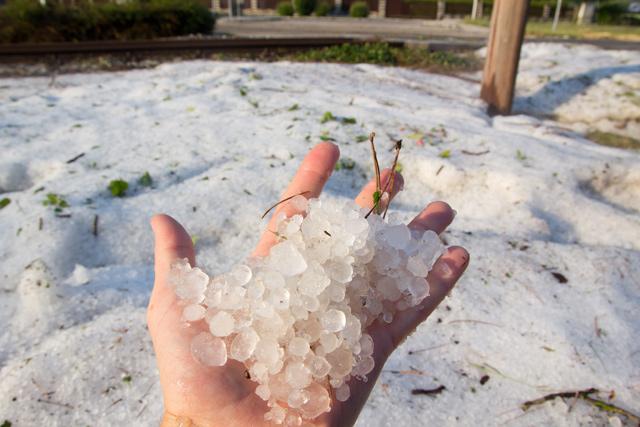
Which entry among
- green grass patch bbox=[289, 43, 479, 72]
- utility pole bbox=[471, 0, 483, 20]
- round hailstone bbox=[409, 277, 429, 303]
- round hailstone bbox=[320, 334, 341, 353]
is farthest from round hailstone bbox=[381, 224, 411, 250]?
utility pole bbox=[471, 0, 483, 20]

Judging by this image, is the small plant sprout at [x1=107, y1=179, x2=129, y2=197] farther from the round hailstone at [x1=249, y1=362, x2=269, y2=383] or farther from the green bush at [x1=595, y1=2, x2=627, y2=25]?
the green bush at [x1=595, y1=2, x2=627, y2=25]

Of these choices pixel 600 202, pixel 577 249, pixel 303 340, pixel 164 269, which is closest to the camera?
pixel 303 340

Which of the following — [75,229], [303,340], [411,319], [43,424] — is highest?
[303,340]

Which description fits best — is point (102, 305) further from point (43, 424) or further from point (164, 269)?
point (164, 269)

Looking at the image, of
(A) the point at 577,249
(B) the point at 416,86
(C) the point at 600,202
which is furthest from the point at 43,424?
(B) the point at 416,86

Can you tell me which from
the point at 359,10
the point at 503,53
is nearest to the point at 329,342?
the point at 503,53

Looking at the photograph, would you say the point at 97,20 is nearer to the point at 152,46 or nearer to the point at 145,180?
the point at 152,46
